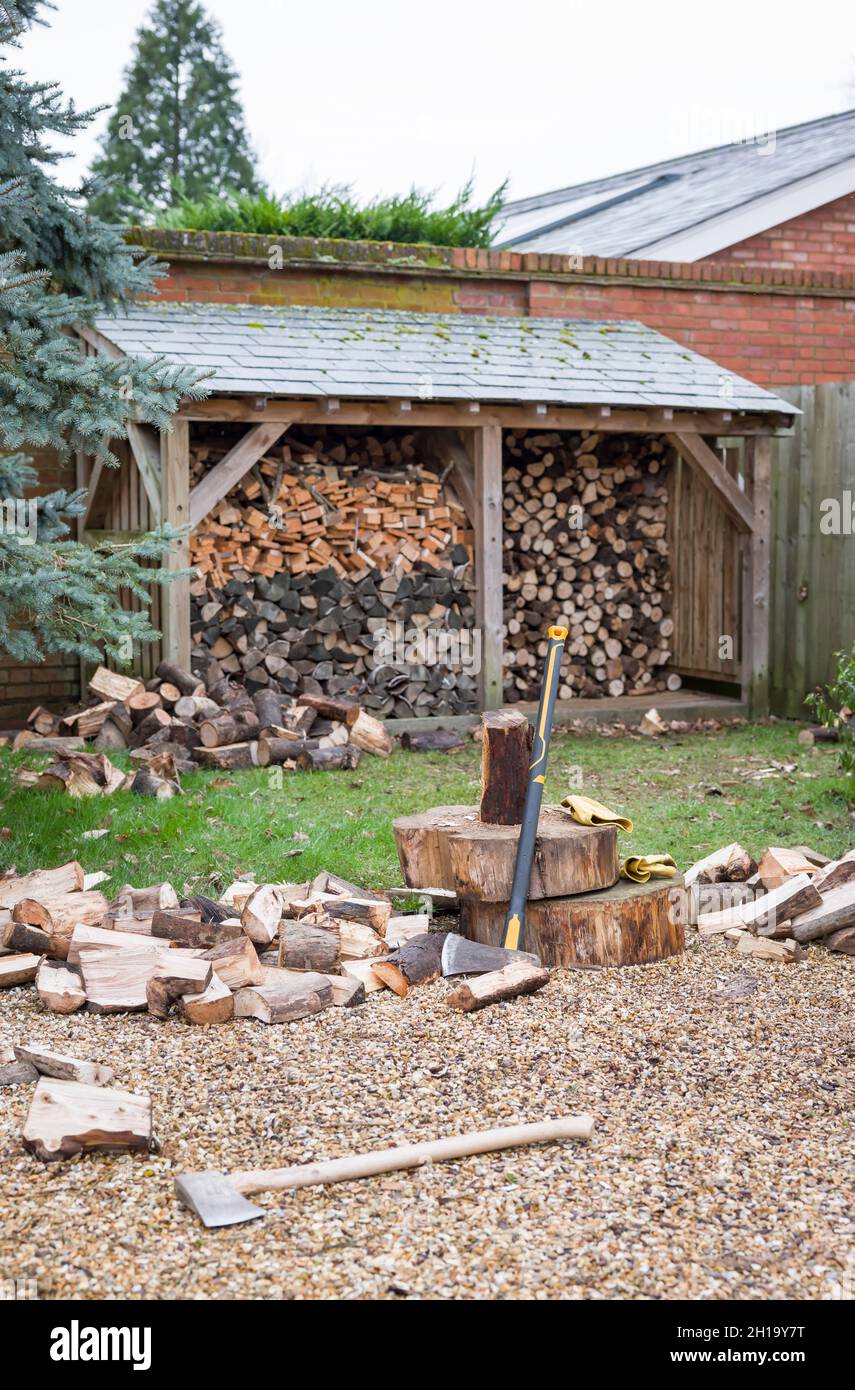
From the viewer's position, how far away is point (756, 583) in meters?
10.1

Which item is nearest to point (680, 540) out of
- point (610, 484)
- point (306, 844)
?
point (610, 484)

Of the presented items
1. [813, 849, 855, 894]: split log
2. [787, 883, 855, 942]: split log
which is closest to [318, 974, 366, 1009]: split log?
[787, 883, 855, 942]: split log

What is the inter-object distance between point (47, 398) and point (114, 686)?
3235 millimetres

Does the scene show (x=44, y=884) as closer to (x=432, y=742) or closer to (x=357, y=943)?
(x=357, y=943)

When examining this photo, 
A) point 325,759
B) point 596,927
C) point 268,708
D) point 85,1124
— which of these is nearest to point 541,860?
point 596,927

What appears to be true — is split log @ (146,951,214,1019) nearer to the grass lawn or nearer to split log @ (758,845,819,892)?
the grass lawn

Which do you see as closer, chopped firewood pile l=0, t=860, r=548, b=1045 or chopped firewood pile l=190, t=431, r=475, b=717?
chopped firewood pile l=0, t=860, r=548, b=1045

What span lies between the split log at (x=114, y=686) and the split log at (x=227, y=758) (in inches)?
25.9

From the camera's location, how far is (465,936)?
4.54m

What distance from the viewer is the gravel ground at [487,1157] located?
99.3 inches

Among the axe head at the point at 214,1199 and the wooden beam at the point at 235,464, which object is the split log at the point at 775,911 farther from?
the wooden beam at the point at 235,464

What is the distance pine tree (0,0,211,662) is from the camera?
5.18 metres

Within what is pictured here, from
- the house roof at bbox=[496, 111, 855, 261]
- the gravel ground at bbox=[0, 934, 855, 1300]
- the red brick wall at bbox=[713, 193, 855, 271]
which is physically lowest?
the gravel ground at bbox=[0, 934, 855, 1300]

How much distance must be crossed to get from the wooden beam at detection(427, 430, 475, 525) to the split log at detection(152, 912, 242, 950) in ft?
18.9
